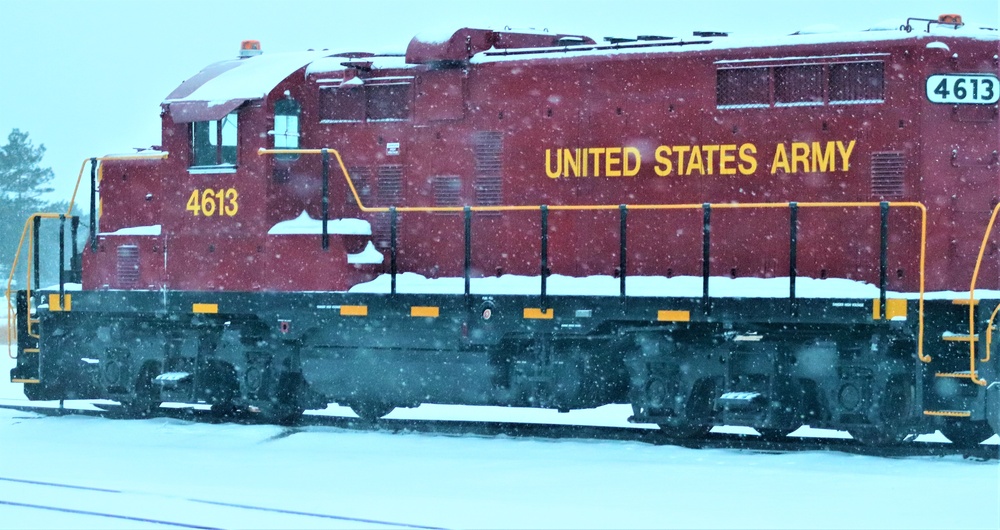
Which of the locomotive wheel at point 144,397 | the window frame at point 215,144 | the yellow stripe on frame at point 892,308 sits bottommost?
the locomotive wheel at point 144,397

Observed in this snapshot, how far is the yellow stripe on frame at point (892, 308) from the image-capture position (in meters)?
10.2

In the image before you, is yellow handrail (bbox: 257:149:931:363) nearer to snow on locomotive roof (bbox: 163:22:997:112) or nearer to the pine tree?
snow on locomotive roof (bbox: 163:22:997:112)

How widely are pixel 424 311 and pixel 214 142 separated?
2.83 m

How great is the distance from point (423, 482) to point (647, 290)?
2.84m

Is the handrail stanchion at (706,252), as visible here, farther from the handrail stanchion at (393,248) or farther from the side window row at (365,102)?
the side window row at (365,102)

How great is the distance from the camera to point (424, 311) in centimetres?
1199

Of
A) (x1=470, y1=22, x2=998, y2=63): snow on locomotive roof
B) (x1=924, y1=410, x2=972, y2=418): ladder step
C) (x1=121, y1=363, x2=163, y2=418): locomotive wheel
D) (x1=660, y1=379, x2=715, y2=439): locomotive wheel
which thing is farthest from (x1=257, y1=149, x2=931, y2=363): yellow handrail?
(x1=121, y1=363, x2=163, y2=418): locomotive wheel

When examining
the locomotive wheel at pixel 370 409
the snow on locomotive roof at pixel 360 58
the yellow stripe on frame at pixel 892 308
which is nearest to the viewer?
the yellow stripe on frame at pixel 892 308

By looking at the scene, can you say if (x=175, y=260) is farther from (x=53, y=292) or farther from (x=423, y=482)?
(x=423, y=482)

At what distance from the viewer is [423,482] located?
9.45 meters

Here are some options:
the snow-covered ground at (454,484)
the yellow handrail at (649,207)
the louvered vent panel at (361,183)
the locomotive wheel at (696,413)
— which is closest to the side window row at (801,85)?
the yellow handrail at (649,207)

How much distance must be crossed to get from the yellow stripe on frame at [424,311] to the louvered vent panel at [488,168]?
109 cm

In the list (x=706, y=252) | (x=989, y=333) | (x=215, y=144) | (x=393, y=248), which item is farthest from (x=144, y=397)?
(x=989, y=333)

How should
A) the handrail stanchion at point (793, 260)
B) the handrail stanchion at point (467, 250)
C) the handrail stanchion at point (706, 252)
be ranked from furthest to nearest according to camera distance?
the handrail stanchion at point (467, 250)
the handrail stanchion at point (706, 252)
the handrail stanchion at point (793, 260)
